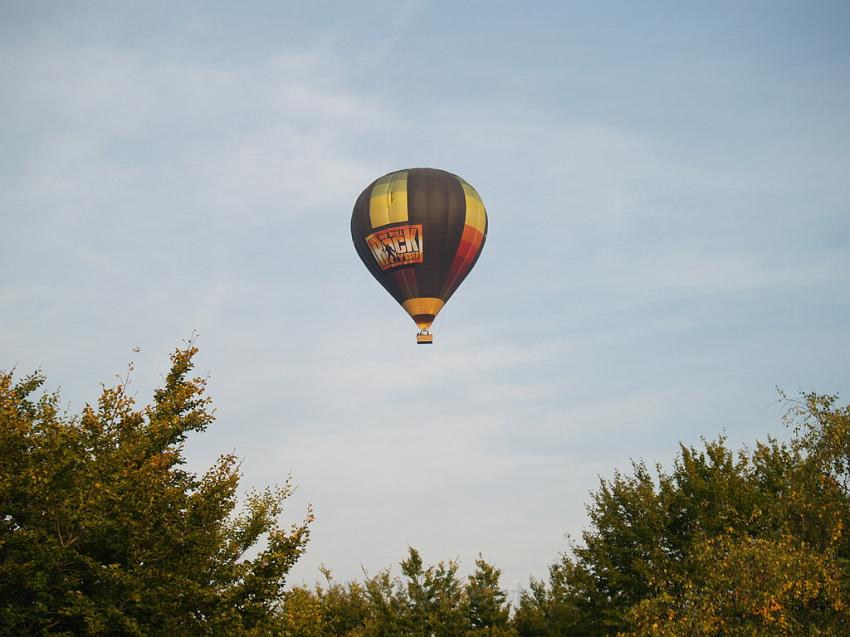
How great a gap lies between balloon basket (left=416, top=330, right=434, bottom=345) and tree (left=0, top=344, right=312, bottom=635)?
1355 inches

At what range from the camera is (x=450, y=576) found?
5153cm

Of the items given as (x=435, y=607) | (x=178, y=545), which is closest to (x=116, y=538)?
(x=178, y=545)

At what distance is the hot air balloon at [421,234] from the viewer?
54.2 meters

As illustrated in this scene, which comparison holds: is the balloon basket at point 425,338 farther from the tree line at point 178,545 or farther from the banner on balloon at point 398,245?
the tree line at point 178,545

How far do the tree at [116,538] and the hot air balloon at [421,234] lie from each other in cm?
3322

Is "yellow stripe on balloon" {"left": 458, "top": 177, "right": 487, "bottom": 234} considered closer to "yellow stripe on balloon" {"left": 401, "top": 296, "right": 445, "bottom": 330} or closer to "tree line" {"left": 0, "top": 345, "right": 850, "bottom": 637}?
"yellow stripe on balloon" {"left": 401, "top": 296, "right": 445, "bottom": 330}

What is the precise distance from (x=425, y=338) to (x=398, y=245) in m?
6.57

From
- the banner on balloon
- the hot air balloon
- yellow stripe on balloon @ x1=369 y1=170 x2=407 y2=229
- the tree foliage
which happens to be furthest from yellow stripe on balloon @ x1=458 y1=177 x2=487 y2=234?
the tree foliage

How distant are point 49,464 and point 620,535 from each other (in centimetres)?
2833

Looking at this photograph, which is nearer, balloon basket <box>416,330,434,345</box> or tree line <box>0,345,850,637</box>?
tree line <box>0,345,850,637</box>

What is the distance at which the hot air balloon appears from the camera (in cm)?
5416

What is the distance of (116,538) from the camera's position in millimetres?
19906

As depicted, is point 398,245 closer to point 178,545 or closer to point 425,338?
point 425,338

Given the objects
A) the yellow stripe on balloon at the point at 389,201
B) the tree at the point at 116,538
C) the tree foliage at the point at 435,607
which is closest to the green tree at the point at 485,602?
the tree foliage at the point at 435,607
